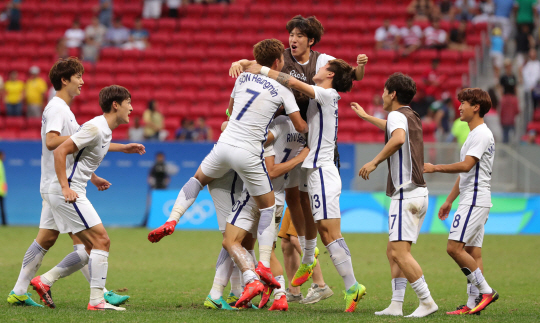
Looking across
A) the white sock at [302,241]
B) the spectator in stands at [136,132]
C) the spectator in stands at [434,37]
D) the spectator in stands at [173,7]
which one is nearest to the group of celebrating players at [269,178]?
the white sock at [302,241]

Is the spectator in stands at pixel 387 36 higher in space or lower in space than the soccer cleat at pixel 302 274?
higher

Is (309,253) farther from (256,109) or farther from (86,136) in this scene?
(86,136)

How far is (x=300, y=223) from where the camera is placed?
7.00 m

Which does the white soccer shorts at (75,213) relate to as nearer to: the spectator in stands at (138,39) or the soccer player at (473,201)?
the soccer player at (473,201)

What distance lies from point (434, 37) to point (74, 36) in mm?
11987

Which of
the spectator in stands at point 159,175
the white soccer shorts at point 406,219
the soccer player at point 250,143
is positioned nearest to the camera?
the white soccer shorts at point 406,219

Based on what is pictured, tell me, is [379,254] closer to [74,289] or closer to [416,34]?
[74,289]

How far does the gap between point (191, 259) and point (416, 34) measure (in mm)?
12607

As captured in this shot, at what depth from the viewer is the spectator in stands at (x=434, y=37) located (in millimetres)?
19859

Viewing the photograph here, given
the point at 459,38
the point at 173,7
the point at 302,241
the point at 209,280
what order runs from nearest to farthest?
the point at 302,241
the point at 209,280
the point at 459,38
the point at 173,7

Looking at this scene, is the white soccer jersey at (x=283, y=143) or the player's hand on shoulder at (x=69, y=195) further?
the white soccer jersey at (x=283, y=143)

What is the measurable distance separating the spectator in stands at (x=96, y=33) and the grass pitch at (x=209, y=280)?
8958 mm

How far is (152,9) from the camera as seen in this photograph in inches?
875

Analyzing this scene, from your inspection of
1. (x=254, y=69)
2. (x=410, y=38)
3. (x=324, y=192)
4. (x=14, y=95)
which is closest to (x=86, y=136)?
(x=254, y=69)
